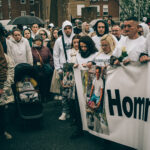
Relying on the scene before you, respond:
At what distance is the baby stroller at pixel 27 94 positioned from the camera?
665 cm

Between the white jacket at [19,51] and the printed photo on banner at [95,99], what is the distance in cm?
289

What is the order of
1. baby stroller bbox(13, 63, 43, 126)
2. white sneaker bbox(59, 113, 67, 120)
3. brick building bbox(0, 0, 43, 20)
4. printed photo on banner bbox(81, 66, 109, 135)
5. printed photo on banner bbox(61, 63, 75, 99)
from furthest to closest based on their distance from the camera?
brick building bbox(0, 0, 43, 20)
white sneaker bbox(59, 113, 67, 120)
baby stroller bbox(13, 63, 43, 126)
printed photo on banner bbox(61, 63, 75, 99)
printed photo on banner bbox(81, 66, 109, 135)

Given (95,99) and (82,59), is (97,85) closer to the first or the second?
(95,99)

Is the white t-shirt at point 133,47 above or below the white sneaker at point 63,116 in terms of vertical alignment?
above

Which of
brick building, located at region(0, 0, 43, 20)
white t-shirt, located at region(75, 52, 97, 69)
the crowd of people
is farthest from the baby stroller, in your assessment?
brick building, located at region(0, 0, 43, 20)

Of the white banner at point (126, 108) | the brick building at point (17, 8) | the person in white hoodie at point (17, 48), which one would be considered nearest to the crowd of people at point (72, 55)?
the person in white hoodie at point (17, 48)

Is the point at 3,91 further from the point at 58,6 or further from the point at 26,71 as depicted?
the point at 58,6

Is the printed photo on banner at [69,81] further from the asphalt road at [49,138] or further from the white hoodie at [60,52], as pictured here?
the white hoodie at [60,52]

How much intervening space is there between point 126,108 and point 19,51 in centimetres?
411

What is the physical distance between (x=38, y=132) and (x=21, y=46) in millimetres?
2672

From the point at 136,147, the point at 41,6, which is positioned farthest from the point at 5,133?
the point at 41,6

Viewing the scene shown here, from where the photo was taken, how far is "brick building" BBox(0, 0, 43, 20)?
68750mm

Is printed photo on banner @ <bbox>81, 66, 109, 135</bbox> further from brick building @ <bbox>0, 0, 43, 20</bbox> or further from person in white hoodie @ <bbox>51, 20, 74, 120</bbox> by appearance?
brick building @ <bbox>0, 0, 43, 20</bbox>

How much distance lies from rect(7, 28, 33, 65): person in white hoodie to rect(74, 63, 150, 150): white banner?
10.3 ft
